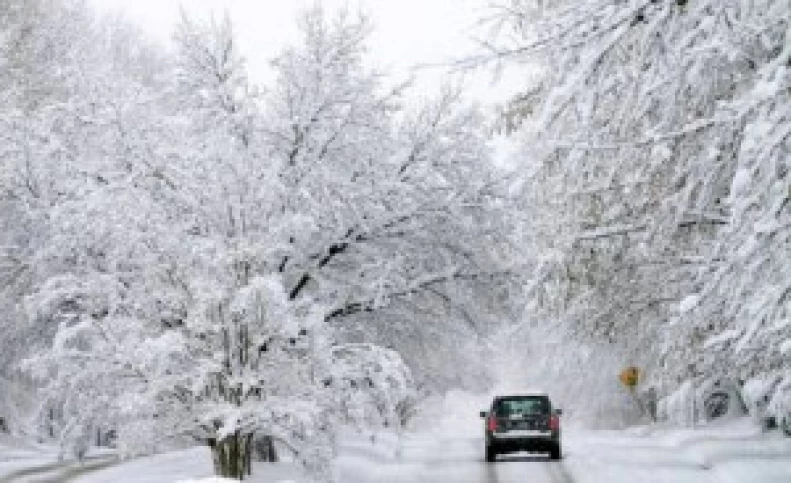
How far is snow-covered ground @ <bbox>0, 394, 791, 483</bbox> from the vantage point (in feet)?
61.6

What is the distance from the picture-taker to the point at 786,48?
6984 millimetres

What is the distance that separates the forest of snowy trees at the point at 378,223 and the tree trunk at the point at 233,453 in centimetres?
5

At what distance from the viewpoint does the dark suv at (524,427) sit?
25.2m

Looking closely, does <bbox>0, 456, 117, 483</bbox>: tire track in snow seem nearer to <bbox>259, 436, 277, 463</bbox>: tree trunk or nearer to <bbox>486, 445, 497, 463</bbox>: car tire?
<bbox>259, 436, 277, 463</bbox>: tree trunk

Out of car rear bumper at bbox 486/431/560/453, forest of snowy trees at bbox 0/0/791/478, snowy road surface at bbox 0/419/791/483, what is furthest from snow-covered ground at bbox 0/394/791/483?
forest of snowy trees at bbox 0/0/791/478

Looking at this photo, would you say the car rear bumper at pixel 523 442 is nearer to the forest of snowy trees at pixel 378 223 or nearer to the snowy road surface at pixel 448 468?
the snowy road surface at pixel 448 468

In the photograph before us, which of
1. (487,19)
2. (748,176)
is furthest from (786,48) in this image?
(487,19)

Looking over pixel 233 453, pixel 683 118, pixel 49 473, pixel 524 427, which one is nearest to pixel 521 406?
pixel 524 427

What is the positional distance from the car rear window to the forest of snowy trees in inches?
41.0

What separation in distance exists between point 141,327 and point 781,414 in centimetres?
792

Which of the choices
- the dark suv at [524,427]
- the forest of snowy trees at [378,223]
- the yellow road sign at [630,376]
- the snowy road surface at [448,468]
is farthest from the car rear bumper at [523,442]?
the yellow road sign at [630,376]

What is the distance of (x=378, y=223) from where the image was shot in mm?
19906

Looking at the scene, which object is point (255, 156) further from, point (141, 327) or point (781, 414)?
point (781, 414)

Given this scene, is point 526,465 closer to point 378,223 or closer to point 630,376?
point 378,223
